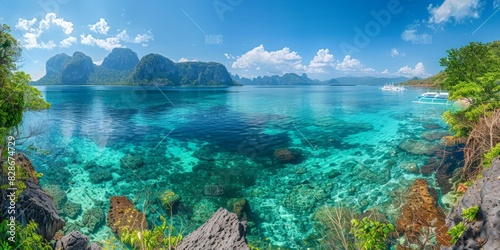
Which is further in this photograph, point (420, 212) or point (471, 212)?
point (420, 212)

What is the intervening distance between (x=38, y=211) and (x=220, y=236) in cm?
619

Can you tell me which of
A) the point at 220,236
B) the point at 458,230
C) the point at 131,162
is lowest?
the point at 131,162

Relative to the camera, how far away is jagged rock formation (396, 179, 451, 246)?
11.2m

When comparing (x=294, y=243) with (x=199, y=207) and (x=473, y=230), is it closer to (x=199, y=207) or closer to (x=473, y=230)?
(x=199, y=207)

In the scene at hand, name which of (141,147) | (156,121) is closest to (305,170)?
(141,147)

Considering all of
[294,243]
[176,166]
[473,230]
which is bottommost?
[294,243]

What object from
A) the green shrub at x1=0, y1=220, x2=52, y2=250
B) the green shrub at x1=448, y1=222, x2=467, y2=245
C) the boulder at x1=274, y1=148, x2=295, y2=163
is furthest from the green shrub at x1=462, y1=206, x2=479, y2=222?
the boulder at x1=274, y1=148, x2=295, y2=163

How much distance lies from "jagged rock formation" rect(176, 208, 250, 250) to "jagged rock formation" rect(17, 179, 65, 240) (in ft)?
15.3

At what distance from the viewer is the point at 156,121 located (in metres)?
35.9

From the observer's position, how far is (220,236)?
723cm

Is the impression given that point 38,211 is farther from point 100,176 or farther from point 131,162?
point 131,162

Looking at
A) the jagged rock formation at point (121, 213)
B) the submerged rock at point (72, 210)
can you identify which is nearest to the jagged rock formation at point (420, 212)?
the jagged rock formation at point (121, 213)

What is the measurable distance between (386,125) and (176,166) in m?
28.3

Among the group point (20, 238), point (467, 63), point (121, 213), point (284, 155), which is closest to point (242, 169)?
point (284, 155)
